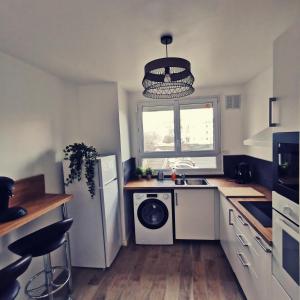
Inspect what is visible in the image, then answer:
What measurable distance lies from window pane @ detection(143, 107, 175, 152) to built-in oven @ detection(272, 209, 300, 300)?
8.01ft

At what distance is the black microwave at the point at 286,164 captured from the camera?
1.12 m

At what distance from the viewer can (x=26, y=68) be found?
6.87 feet

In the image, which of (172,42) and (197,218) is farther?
(197,218)

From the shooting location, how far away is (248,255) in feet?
5.98

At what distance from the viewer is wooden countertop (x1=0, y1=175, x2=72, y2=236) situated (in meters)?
1.77

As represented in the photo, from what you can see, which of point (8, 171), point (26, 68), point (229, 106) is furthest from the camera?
point (229, 106)

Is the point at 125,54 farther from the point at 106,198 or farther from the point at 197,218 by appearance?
the point at 197,218

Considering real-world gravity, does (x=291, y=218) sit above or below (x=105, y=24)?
below

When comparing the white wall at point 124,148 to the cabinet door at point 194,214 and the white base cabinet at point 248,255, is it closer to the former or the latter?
the cabinet door at point 194,214

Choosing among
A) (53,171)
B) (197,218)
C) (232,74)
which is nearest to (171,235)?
(197,218)

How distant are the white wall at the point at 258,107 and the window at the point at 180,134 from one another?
1.52 feet

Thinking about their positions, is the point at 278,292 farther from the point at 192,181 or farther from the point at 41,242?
the point at 192,181

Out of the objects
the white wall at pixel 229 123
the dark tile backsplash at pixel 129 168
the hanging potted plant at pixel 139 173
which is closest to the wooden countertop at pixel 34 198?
the dark tile backsplash at pixel 129 168

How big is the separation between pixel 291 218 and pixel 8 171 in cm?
217
